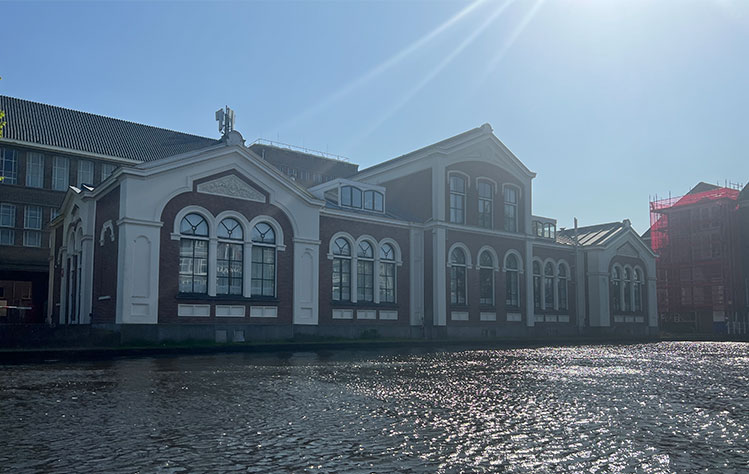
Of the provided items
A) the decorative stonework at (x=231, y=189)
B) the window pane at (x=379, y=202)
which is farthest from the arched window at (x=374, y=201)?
the decorative stonework at (x=231, y=189)

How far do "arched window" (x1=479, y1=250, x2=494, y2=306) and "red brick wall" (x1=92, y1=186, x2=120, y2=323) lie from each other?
61.6ft

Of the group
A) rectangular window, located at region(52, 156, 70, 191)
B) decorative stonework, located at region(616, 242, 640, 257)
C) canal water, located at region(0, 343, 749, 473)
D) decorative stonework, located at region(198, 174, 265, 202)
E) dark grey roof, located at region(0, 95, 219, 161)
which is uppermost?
dark grey roof, located at region(0, 95, 219, 161)

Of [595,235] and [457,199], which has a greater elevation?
Answer: [457,199]

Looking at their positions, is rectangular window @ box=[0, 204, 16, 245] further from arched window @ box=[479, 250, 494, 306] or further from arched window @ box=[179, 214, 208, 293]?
arched window @ box=[479, 250, 494, 306]

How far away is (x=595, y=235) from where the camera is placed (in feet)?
144

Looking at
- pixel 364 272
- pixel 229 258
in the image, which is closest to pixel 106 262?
pixel 229 258

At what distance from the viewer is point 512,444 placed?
5691 millimetres

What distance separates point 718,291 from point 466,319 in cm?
3306

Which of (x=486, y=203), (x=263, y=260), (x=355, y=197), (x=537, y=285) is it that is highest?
(x=486, y=203)

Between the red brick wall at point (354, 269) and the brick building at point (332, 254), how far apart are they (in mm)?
76

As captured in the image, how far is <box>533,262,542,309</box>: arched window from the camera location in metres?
38.3

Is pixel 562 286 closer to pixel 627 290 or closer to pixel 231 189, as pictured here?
pixel 627 290

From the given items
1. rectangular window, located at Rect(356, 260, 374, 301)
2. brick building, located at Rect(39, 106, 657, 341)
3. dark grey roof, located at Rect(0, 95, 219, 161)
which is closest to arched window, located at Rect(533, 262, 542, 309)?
brick building, located at Rect(39, 106, 657, 341)

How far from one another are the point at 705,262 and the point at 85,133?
50361 millimetres
